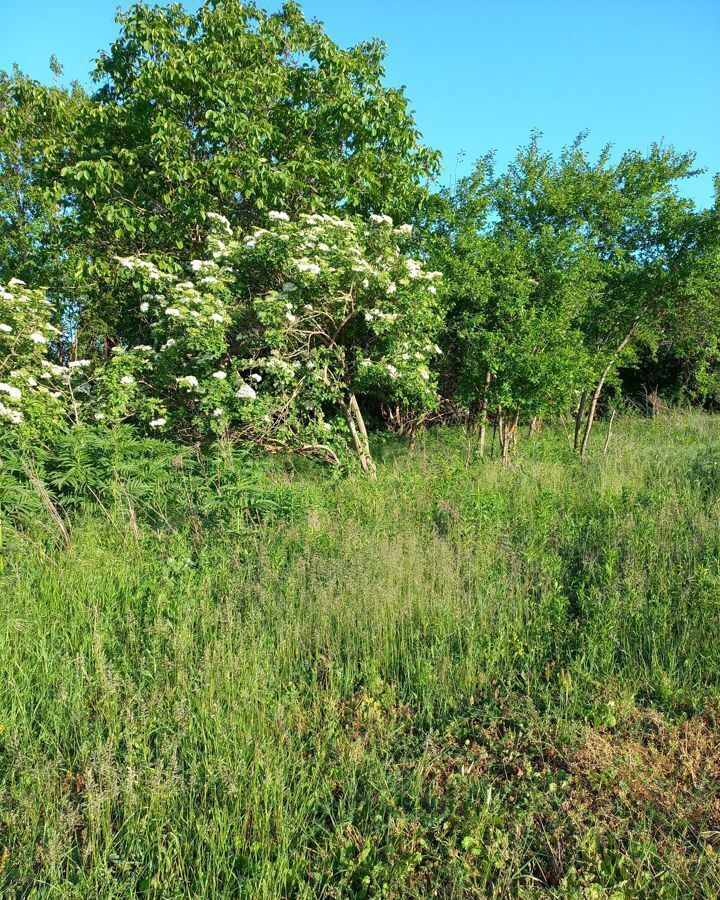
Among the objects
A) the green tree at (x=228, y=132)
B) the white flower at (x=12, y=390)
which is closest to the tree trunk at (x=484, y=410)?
the green tree at (x=228, y=132)

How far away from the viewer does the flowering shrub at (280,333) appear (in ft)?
22.7

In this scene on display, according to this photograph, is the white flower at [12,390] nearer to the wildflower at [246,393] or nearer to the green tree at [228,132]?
the wildflower at [246,393]

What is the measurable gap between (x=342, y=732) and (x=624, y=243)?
925 cm

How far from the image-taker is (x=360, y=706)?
3.07m

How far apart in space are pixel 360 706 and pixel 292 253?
18.3 feet

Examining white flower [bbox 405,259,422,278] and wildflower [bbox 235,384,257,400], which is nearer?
wildflower [bbox 235,384,257,400]

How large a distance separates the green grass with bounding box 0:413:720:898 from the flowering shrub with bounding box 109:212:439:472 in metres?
2.20

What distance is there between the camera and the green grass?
221cm

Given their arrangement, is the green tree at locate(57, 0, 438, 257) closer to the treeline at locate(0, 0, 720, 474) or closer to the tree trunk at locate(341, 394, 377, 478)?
the treeline at locate(0, 0, 720, 474)

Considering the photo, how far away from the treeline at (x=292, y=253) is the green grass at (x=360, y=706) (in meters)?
2.65

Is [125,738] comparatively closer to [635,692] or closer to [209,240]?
[635,692]

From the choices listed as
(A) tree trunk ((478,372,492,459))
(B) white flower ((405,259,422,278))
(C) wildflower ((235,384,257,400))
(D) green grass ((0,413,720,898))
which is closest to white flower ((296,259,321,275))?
(B) white flower ((405,259,422,278))

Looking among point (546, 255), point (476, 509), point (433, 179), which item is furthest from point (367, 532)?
point (433, 179)

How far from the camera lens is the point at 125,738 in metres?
2.71
